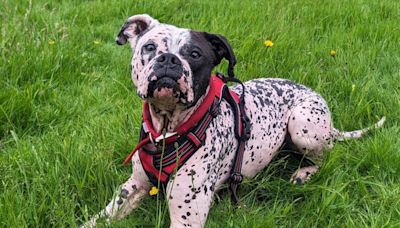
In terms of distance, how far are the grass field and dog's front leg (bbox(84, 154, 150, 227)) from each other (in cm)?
7

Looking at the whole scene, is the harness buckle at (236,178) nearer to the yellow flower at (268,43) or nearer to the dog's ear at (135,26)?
the dog's ear at (135,26)

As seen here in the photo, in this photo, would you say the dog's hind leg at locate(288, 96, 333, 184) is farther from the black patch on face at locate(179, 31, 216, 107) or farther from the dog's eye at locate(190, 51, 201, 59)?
the dog's eye at locate(190, 51, 201, 59)

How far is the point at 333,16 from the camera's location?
18.4ft

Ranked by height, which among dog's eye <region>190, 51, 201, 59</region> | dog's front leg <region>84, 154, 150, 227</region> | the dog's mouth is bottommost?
dog's front leg <region>84, 154, 150, 227</region>

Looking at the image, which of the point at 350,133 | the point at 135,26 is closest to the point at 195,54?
the point at 135,26

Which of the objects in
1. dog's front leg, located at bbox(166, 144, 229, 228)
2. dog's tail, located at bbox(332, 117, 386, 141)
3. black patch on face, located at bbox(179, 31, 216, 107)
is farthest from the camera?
dog's tail, located at bbox(332, 117, 386, 141)

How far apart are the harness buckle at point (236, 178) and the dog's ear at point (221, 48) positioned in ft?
1.95

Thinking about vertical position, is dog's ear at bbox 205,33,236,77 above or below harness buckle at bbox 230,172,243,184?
above

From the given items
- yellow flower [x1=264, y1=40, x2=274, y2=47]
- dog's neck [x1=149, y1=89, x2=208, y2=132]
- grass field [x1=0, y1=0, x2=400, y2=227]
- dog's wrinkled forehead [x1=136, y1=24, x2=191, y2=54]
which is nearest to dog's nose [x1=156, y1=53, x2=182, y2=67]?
dog's wrinkled forehead [x1=136, y1=24, x2=191, y2=54]

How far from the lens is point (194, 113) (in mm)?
2744

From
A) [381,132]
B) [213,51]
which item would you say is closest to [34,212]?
[213,51]

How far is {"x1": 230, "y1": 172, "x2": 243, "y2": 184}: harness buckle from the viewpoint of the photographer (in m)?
3.06

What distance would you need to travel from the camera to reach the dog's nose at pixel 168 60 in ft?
8.00

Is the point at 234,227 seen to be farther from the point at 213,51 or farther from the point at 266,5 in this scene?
the point at 266,5
